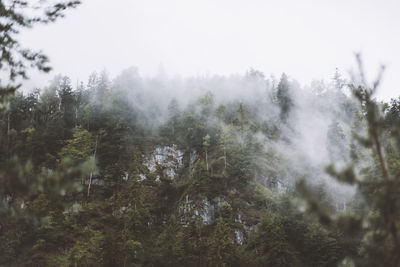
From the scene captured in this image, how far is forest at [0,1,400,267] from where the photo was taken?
15.3 feet

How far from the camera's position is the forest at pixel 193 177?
466 centimetres

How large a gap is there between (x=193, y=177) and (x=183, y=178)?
10.4 ft

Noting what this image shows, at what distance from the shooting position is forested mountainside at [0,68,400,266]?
5105 millimetres

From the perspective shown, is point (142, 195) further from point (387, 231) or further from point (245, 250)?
point (387, 231)

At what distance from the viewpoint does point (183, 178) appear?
115ft

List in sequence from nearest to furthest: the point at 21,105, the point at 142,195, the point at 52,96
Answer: the point at 142,195 → the point at 21,105 → the point at 52,96

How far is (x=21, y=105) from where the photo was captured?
147ft

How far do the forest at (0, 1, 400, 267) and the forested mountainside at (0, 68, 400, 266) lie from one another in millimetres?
97

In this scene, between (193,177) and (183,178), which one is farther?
(183,178)

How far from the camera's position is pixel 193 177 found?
3234cm

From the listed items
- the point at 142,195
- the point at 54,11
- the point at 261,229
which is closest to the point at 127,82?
the point at 142,195

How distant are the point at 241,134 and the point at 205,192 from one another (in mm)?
12548

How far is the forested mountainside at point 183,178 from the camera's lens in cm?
511

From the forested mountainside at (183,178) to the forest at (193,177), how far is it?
0.10 metres
